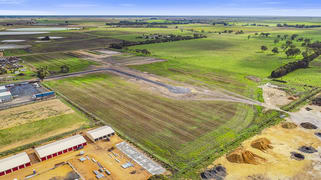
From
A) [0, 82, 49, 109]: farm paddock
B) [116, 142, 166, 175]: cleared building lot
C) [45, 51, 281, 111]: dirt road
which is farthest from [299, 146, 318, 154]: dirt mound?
[0, 82, 49, 109]: farm paddock

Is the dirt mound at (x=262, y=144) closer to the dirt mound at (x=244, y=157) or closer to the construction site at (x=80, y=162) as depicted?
the dirt mound at (x=244, y=157)

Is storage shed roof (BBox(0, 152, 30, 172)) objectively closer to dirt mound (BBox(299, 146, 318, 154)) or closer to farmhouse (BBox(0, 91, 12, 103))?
farmhouse (BBox(0, 91, 12, 103))

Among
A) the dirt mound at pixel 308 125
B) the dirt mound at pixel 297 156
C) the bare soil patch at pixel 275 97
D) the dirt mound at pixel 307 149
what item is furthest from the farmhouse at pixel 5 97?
the dirt mound at pixel 308 125

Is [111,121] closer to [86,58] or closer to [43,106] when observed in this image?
[43,106]

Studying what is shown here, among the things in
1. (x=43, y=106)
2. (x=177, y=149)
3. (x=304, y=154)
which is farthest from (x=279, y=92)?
(x=43, y=106)

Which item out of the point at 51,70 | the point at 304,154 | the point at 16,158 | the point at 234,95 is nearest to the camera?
the point at 16,158

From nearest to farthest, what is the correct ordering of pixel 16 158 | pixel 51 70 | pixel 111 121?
1. pixel 16 158
2. pixel 111 121
3. pixel 51 70
